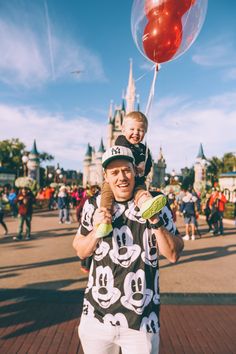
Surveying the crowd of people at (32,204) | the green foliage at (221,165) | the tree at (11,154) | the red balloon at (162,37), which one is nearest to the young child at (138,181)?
the red balloon at (162,37)

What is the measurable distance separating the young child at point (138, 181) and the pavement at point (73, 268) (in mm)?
3453

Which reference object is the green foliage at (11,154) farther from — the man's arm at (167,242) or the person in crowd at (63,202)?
the man's arm at (167,242)

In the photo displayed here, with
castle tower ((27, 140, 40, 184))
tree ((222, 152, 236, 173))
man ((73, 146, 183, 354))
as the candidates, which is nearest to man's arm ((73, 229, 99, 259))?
man ((73, 146, 183, 354))

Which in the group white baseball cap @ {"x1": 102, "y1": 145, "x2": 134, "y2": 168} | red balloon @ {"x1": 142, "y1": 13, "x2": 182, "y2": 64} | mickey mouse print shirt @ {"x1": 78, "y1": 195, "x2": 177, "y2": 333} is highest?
red balloon @ {"x1": 142, "y1": 13, "x2": 182, "y2": 64}

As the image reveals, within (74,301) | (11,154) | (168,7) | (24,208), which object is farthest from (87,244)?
(11,154)

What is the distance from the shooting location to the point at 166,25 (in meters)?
2.53

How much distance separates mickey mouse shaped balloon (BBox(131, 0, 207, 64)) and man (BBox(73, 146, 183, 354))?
130 centimetres

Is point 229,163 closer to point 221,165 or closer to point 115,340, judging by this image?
point 221,165

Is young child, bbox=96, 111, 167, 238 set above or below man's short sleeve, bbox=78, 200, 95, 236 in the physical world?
above

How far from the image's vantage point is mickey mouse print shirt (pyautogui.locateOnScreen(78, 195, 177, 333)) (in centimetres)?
178

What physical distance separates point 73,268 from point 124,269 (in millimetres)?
5321

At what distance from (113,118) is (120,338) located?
103985mm

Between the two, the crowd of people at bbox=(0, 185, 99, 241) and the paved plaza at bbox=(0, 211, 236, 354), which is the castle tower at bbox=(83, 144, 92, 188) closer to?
the crowd of people at bbox=(0, 185, 99, 241)

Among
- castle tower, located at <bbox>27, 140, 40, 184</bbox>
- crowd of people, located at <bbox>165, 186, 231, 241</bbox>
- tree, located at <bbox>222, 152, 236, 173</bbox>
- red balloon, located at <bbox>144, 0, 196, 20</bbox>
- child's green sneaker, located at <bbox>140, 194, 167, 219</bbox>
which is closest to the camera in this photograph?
child's green sneaker, located at <bbox>140, 194, 167, 219</bbox>
